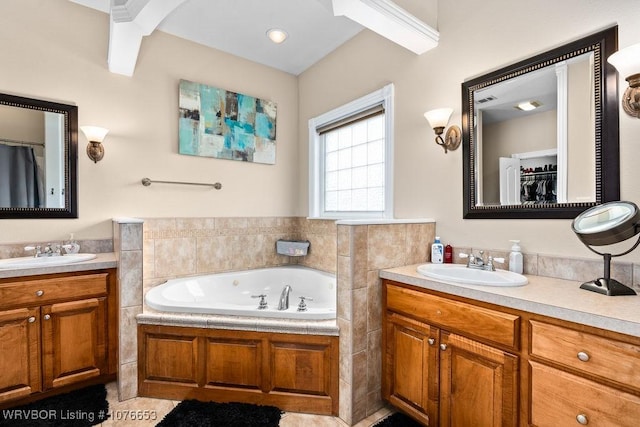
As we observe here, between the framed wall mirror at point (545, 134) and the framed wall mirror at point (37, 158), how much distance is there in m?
2.91

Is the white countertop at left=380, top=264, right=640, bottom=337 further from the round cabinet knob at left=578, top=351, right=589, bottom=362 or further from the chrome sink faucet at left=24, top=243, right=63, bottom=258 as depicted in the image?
the chrome sink faucet at left=24, top=243, right=63, bottom=258

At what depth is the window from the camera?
2572mm

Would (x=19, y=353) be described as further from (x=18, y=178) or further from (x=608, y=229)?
(x=608, y=229)

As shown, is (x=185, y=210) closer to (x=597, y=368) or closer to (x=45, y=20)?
(x=45, y=20)

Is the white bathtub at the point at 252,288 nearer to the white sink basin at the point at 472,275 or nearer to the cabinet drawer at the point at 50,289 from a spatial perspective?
the cabinet drawer at the point at 50,289

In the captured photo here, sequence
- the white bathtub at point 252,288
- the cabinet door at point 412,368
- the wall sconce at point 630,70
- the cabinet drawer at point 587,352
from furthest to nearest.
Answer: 1. the white bathtub at point 252,288
2. the cabinet door at point 412,368
3. the wall sconce at point 630,70
4. the cabinet drawer at point 587,352

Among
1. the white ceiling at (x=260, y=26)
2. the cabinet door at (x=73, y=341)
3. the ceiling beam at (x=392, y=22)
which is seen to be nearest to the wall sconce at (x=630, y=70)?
the ceiling beam at (x=392, y=22)

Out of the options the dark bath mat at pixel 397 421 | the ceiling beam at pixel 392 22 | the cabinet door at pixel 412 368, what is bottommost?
the dark bath mat at pixel 397 421

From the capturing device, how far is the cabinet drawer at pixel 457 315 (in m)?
1.31

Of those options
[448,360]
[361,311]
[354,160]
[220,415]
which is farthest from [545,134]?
[220,415]

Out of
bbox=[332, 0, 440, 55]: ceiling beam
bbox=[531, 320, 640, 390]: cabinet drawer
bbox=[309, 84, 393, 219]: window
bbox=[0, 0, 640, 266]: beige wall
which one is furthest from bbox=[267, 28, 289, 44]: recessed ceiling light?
bbox=[531, 320, 640, 390]: cabinet drawer

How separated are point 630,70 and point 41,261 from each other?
3349mm

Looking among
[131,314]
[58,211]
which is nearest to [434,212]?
[131,314]

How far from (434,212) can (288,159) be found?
A: 185 cm
